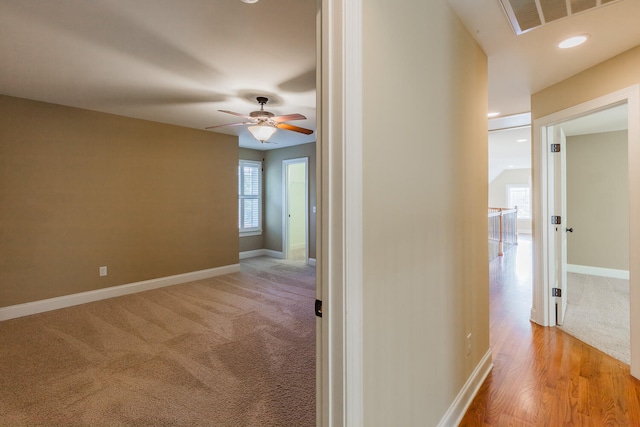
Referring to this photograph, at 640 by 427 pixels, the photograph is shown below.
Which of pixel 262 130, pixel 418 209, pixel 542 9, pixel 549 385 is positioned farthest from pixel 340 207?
pixel 262 130

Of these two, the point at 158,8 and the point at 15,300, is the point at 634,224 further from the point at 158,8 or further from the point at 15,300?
the point at 15,300

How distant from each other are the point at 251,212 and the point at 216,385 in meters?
5.02

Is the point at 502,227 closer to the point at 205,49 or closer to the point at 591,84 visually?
the point at 591,84

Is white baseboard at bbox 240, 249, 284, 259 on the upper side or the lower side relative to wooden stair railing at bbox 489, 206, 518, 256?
lower

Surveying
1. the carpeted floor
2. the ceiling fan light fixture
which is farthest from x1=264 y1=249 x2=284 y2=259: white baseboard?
the carpeted floor

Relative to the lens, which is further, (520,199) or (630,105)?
(520,199)

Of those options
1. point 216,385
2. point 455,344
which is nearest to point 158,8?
point 216,385

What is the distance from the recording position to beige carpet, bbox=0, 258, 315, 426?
1.89 metres

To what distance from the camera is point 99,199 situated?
401 cm

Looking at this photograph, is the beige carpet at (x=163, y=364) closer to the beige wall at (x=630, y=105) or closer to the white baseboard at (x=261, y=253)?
the beige wall at (x=630, y=105)

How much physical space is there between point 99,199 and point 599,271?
777 centimetres

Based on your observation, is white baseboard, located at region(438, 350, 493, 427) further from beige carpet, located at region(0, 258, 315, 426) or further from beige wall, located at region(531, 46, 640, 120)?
beige wall, located at region(531, 46, 640, 120)

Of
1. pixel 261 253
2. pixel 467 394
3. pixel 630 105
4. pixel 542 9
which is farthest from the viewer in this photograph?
pixel 261 253

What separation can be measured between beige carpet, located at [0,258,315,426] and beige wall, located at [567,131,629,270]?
16.0 feet
